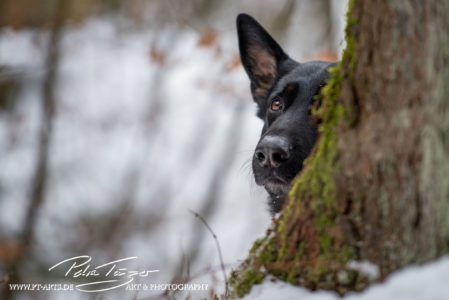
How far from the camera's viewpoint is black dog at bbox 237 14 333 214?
3.04m

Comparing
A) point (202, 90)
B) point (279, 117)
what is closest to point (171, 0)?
point (202, 90)

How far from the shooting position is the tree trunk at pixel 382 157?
1355 mm

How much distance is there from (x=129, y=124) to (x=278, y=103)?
822 cm

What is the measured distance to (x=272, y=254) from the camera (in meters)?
1.74

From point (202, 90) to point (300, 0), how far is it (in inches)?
146

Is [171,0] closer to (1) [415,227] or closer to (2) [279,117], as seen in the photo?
(2) [279,117]

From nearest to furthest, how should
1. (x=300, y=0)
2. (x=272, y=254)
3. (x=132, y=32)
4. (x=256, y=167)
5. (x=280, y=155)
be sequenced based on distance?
(x=272, y=254) < (x=280, y=155) < (x=256, y=167) < (x=132, y=32) < (x=300, y=0)

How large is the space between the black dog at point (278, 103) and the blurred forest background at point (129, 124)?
396cm
